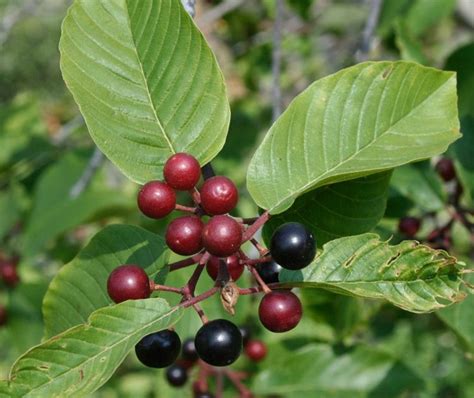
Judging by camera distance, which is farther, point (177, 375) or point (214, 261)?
point (177, 375)

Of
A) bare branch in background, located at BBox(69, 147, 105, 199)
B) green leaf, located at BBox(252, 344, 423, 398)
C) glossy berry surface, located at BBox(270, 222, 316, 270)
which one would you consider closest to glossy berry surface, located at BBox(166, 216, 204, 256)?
glossy berry surface, located at BBox(270, 222, 316, 270)

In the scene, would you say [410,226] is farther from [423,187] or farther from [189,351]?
[189,351]

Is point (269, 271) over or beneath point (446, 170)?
over

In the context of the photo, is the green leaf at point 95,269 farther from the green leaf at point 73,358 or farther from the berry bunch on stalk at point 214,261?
the green leaf at point 73,358

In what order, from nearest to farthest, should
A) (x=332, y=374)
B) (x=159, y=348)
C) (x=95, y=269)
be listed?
(x=159, y=348) → (x=95, y=269) → (x=332, y=374)

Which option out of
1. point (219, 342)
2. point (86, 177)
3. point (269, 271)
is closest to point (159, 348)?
point (219, 342)

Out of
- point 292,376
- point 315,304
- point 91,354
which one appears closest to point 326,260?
point 91,354

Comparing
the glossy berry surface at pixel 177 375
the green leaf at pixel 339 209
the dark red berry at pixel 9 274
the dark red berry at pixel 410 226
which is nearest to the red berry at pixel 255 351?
the glossy berry surface at pixel 177 375

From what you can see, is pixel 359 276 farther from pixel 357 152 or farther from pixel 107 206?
pixel 107 206

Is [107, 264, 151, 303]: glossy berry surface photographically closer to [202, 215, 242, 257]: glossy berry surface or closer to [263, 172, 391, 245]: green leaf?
[202, 215, 242, 257]: glossy berry surface
